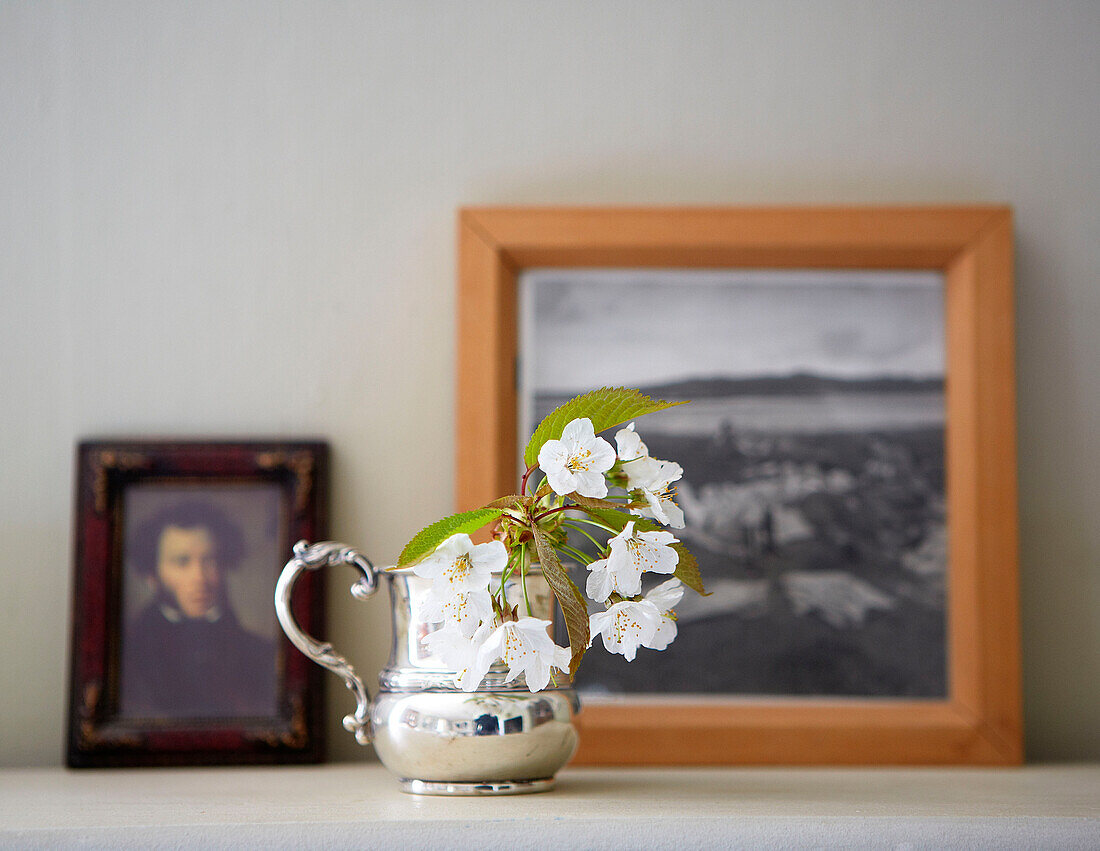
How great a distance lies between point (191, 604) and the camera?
39.6 inches

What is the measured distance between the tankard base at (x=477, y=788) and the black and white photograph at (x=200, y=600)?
25cm

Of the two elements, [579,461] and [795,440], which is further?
[795,440]

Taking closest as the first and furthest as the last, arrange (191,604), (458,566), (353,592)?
(458,566)
(353,592)
(191,604)

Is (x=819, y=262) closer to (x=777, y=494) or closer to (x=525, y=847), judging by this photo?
(x=777, y=494)

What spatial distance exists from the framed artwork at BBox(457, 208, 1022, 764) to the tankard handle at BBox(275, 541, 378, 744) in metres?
0.17

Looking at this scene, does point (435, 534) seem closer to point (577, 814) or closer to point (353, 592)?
point (353, 592)

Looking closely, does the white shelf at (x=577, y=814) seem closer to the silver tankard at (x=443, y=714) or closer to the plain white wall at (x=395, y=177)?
the silver tankard at (x=443, y=714)

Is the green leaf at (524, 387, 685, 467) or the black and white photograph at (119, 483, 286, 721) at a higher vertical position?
the green leaf at (524, 387, 685, 467)

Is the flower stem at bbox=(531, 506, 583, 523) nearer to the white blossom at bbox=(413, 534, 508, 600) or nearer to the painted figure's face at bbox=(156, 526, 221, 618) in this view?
the white blossom at bbox=(413, 534, 508, 600)

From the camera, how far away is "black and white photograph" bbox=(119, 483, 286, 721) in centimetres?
99

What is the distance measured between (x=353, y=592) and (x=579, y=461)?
0.25 meters

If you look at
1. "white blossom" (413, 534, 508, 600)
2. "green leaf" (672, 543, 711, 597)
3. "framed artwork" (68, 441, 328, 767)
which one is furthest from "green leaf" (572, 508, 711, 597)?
"framed artwork" (68, 441, 328, 767)

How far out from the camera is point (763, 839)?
707mm

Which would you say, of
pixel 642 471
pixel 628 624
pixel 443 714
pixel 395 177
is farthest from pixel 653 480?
pixel 395 177
